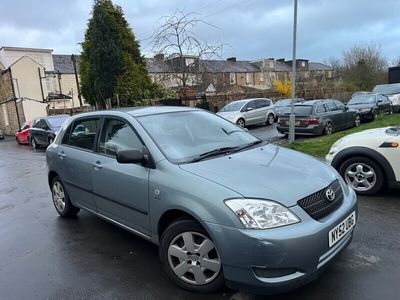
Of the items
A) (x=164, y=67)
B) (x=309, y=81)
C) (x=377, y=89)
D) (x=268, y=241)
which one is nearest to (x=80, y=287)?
(x=268, y=241)

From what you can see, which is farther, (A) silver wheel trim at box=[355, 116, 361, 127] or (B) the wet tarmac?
(A) silver wheel trim at box=[355, 116, 361, 127]

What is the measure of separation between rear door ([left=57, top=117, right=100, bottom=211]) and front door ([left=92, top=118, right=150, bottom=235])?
0.19 metres

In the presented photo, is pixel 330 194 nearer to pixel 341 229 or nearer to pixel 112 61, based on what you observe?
pixel 341 229

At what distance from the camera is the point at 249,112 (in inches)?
770

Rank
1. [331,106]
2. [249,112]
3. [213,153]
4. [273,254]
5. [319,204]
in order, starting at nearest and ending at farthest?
1. [273,254]
2. [319,204]
3. [213,153]
4. [331,106]
5. [249,112]

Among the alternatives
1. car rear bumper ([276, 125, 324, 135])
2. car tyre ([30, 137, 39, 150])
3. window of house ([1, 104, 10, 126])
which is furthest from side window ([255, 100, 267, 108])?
window of house ([1, 104, 10, 126])

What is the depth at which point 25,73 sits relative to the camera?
35875 millimetres

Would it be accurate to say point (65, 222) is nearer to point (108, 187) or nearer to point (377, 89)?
point (108, 187)

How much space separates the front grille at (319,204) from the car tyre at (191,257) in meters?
0.84

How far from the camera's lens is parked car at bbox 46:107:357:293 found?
287cm

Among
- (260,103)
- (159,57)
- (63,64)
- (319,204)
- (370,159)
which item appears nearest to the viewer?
(319,204)

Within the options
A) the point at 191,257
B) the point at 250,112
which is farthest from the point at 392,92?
the point at 191,257

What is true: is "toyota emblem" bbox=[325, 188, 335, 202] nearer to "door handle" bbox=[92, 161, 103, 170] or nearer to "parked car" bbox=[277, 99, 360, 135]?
"door handle" bbox=[92, 161, 103, 170]

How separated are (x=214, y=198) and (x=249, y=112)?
1687 centimetres
